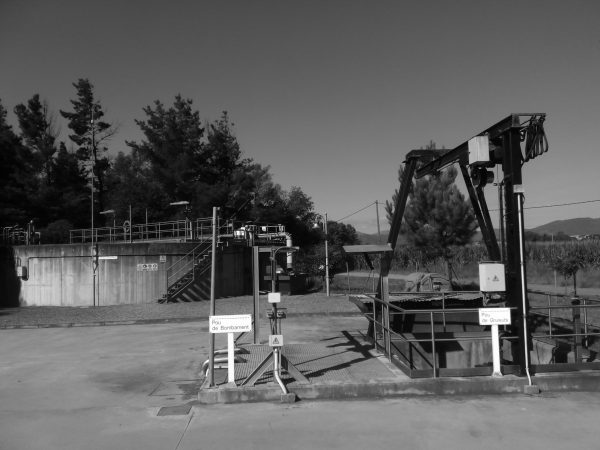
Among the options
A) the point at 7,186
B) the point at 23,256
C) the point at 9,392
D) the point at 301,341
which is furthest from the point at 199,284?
the point at 7,186

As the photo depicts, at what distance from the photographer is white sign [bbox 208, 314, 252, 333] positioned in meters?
8.19

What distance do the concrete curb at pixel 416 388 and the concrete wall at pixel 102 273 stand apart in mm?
18661

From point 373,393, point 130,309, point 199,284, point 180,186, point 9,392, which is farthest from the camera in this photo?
point 180,186

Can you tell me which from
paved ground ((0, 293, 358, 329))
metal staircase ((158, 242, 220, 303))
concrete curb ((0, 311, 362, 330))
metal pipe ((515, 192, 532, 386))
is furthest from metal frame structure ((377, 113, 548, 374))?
metal staircase ((158, 242, 220, 303))

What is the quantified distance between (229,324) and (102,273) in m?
20.4

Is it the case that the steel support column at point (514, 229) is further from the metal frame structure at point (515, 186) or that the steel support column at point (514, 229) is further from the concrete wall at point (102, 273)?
the concrete wall at point (102, 273)

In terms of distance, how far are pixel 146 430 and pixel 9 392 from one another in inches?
152

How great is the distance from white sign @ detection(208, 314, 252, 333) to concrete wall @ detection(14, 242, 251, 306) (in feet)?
60.1

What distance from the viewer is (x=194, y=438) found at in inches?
255

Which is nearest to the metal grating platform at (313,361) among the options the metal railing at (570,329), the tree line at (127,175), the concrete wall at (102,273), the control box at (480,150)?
the metal railing at (570,329)

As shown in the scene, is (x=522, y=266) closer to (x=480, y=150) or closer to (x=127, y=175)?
(x=480, y=150)

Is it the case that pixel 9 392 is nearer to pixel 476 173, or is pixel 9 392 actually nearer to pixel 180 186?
pixel 476 173

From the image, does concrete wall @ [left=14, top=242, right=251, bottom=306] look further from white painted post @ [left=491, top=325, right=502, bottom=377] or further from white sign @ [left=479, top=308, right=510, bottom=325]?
white painted post @ [left=491, top=325, right=502, bottom=377]

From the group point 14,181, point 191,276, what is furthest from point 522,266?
point 14,181
